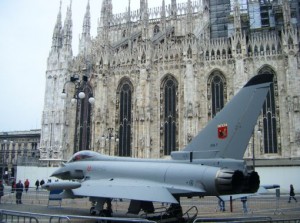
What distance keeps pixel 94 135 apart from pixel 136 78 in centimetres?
886

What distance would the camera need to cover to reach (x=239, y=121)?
12.3m

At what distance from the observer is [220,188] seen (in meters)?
11.5

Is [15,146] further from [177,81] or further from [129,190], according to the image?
[129,190]

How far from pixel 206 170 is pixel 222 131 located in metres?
1.63

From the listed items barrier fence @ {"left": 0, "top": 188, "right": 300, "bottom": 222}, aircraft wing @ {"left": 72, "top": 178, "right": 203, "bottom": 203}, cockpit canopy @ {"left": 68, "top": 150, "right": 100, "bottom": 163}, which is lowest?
barrier fence @ {"left": 0, "top": 188, "right": 300, "bottom": 222}

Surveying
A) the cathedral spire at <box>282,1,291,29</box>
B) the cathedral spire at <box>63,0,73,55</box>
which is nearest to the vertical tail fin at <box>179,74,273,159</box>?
the cathedral spire at <box>282,1,291,29</box>

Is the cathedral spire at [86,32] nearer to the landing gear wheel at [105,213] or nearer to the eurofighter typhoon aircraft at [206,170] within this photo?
the landing gear wheel at [105,213]

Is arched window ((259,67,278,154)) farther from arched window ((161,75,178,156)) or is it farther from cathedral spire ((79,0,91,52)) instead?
cathedral spire ((79,0,91,52))

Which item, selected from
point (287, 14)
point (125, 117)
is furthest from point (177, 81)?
point (287, 14)

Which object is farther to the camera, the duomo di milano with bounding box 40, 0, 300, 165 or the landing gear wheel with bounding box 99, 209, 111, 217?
the duomo di milano with bounding box 40, 0, 300, 165

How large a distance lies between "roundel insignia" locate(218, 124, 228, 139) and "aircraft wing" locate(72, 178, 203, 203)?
2378 millimetres

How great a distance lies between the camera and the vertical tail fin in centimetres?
Answer: 1226

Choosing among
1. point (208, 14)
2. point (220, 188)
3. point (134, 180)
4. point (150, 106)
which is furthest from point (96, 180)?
point (208, 14)

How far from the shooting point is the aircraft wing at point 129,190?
11945 millimetres
